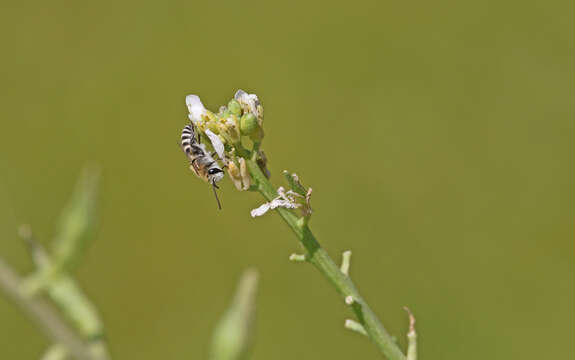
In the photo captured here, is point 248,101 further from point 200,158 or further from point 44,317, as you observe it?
point 44,317

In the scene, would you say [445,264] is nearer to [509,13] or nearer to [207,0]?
[509,13]

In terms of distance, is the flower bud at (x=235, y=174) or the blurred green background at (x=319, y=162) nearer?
the flower bud at (x=235, y=174)

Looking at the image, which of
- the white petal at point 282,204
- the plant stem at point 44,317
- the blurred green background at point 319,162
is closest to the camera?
the plant stem at point 44,317

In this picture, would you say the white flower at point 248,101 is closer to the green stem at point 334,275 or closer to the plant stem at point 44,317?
the green stem at point 334,275

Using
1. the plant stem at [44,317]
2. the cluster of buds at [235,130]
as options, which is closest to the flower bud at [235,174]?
the cluster of buds at [235,130]

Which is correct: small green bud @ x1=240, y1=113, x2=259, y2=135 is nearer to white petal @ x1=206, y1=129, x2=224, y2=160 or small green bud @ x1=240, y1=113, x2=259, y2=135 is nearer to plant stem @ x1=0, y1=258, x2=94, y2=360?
white petal @ x1=206, y1=129, x2=224, y2=160

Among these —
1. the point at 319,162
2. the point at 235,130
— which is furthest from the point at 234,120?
the point at 319,162

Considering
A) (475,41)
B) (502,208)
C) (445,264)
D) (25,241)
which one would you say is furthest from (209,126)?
(475,41)
